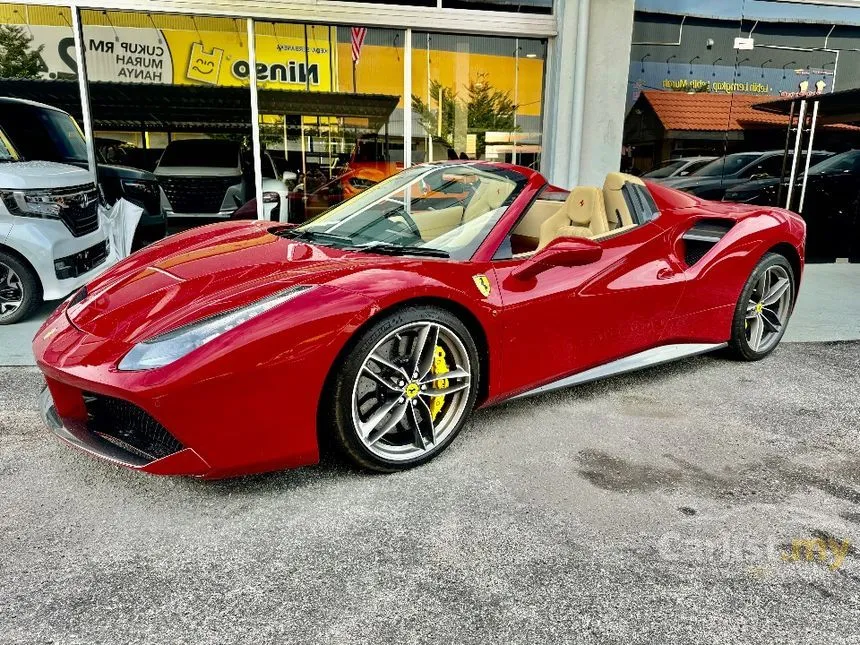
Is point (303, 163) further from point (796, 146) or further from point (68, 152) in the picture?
point (796, 146)

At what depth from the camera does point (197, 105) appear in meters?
7.12

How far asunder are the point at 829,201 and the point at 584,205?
20.0 feet

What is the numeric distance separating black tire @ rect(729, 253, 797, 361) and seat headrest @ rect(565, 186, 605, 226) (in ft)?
3.66

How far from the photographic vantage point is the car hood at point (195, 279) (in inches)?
86.2

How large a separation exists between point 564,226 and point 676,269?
634mm

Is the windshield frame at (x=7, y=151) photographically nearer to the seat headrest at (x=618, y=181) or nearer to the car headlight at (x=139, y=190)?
the car headlight at (x=139, y=190)

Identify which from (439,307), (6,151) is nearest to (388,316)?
(439,307)

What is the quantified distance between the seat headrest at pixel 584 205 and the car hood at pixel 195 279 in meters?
1.20

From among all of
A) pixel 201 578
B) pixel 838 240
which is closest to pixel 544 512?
pixel 201 578

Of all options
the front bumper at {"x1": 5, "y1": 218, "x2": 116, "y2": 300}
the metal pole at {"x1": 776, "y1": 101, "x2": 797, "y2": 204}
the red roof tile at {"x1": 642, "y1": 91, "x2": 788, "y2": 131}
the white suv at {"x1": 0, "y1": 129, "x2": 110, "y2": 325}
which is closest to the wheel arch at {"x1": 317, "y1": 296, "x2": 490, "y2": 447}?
the front bumper at {"x1": 5, "y1": 218, "x2": 116, "y2": 300}

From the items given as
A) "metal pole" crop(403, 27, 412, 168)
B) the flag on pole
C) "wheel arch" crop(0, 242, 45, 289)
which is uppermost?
the flag on pole

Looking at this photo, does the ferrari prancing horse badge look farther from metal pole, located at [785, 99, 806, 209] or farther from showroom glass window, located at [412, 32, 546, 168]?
metal pole, located at [785, 99, 806, 209]

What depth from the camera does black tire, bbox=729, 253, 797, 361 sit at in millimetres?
3684

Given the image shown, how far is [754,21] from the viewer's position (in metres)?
7.39
